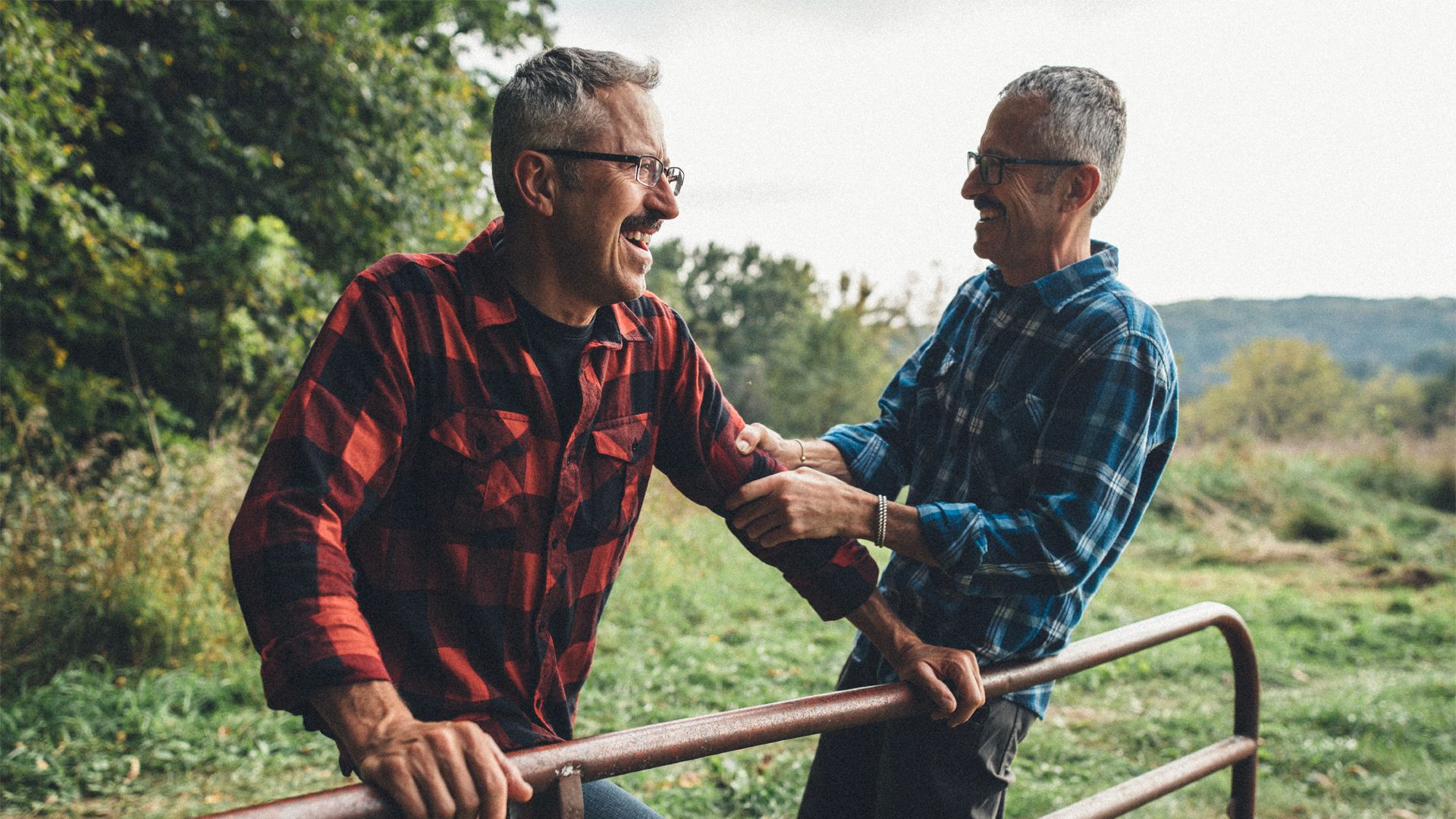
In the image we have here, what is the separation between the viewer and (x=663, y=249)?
3172 cm

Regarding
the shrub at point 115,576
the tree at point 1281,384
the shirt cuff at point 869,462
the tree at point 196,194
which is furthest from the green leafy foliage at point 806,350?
the tree at point 1281,384

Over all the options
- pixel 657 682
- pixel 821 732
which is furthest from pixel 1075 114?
pixel 657 682

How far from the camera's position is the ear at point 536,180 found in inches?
66.6

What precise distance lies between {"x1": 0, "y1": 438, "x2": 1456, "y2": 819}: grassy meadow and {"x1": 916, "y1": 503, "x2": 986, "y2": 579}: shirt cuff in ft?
9.04

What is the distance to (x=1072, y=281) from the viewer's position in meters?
1.91

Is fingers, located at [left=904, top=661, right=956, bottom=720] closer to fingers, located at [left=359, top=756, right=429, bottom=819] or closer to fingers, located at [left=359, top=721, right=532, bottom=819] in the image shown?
fingers, located at [left=359, top=721, right=532, bottom=819]

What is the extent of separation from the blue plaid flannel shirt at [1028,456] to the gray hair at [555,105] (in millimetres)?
974

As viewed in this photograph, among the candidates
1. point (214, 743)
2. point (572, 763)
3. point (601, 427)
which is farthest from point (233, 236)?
point (572, 763)

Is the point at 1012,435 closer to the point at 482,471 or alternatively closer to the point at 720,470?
the point at 720,470

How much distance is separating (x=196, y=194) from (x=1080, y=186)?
7528 millimetres

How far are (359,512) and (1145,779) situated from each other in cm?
176

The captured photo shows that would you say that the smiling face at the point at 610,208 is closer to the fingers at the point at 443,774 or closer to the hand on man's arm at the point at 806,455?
the hand on man's arm at the point at 806,455

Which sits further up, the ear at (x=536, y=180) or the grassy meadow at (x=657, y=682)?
the ear at (x=536, y=180)

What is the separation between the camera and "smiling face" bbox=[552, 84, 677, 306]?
1.70 metres
